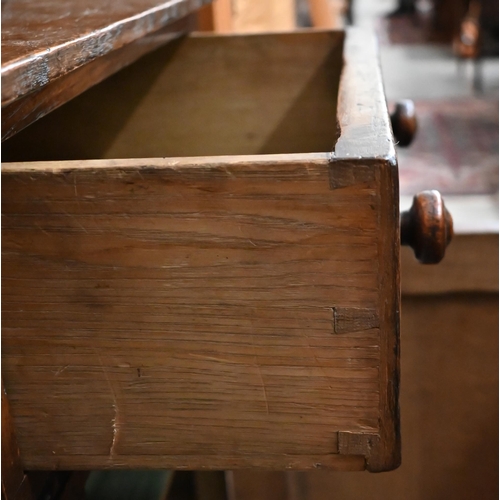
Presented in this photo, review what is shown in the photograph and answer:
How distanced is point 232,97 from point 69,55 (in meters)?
0.68

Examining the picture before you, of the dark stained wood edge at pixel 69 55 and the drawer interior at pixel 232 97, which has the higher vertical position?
the dark stained wood edge at pixel 69 55

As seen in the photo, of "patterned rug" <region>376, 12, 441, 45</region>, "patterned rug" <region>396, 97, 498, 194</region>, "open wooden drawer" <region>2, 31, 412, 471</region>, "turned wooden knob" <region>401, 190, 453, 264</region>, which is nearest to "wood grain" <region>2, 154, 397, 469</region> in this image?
"open wooden drawer" <region>2, 31, 412, 471</region>

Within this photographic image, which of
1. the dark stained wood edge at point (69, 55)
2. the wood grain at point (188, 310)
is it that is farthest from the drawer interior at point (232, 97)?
the wood grain at point (188, 310)

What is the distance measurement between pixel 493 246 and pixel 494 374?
12.6 inches

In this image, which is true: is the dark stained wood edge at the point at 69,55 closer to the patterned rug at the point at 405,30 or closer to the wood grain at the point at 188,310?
the wood grain at the point at 188,310

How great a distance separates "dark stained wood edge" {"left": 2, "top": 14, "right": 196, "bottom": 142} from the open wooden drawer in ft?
0.13

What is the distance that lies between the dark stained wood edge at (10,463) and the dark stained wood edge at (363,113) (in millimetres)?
367

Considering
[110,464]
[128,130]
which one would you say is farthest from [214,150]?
[110,464]

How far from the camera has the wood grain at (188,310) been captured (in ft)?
1.60

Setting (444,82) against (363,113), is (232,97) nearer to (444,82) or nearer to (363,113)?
(363,113)

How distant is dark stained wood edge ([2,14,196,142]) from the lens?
48 centimetres

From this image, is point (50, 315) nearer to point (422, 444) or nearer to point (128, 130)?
point (128, 130)

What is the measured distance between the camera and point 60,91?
567 mm

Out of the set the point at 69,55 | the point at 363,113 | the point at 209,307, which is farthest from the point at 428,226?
the point at 69,55
